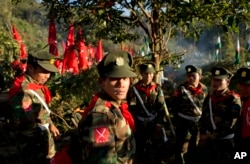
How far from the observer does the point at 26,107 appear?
4.17m

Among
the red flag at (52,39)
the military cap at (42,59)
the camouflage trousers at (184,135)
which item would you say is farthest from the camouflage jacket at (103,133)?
the red flag at (52,39)

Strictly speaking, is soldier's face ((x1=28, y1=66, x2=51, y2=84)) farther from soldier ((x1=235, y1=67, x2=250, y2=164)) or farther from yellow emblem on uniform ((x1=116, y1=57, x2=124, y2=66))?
soldier ((x1=235, y1=67, x2=250, y2=164))

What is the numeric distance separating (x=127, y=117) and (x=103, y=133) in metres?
0.37

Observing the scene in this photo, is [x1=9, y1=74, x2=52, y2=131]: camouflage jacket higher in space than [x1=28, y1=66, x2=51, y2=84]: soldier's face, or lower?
lower

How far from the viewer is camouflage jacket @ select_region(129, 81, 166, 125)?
555 centimetres

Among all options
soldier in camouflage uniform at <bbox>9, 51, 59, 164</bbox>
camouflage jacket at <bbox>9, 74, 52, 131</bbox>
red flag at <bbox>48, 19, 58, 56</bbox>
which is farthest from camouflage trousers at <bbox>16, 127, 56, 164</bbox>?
red flag at <bbox>48, 19, 58, 56</bbox>

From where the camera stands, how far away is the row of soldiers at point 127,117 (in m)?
2.42

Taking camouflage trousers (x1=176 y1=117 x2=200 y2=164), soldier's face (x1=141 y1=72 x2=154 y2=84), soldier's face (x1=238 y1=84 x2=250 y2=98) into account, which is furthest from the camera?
camouflage trousers (x1=176 y1=117 x2=200 y2=164)

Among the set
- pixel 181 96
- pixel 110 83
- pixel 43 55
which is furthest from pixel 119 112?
pixel 181 96

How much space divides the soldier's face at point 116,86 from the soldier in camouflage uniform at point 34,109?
182 centimetres

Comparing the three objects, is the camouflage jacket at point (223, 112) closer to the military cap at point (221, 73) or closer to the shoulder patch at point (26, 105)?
the military cap at point (221, 73)

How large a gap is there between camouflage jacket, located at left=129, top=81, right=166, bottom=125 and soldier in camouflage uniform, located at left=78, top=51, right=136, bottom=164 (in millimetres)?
2861

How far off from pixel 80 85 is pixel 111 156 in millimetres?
6428

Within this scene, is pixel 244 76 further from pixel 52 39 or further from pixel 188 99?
pixel 52 39
